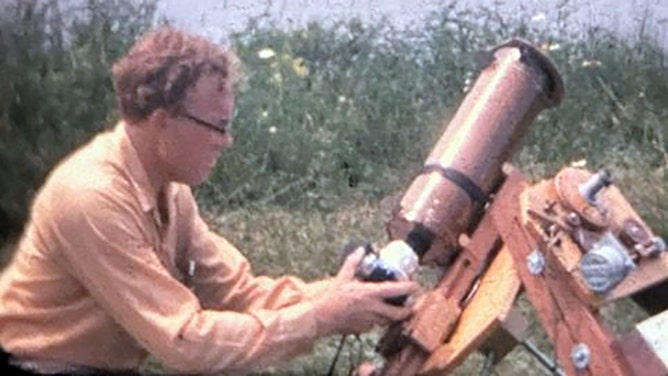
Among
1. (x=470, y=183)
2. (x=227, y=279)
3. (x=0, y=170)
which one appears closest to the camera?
(x=470, y=183)

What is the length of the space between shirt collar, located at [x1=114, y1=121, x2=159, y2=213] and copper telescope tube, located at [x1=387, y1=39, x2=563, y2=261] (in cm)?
52

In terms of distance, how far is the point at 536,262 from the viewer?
3.81 meters

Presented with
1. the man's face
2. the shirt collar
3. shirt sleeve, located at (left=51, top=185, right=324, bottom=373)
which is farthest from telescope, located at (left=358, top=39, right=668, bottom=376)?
the shirt collar

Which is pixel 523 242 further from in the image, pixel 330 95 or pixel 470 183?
pixel 330 95

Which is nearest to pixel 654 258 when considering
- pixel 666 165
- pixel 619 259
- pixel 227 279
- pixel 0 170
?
pixel 619 259

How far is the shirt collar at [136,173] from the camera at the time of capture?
13.6 feet

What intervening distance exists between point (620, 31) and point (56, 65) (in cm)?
314

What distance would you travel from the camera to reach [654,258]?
3.82 m

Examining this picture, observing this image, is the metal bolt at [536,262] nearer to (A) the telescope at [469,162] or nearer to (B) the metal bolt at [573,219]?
(B) the metal bolt at [573,219]

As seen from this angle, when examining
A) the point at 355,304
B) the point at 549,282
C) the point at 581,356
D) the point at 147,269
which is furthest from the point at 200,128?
the point at 581,356

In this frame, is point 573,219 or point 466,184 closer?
point 573,219

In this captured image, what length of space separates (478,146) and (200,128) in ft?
1.89

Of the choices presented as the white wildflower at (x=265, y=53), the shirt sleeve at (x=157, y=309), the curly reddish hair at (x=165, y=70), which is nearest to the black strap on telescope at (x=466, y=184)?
the shirt sleeve at (x=157, y=309)

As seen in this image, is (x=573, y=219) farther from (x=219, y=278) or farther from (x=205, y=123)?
(x=219, y=278)
